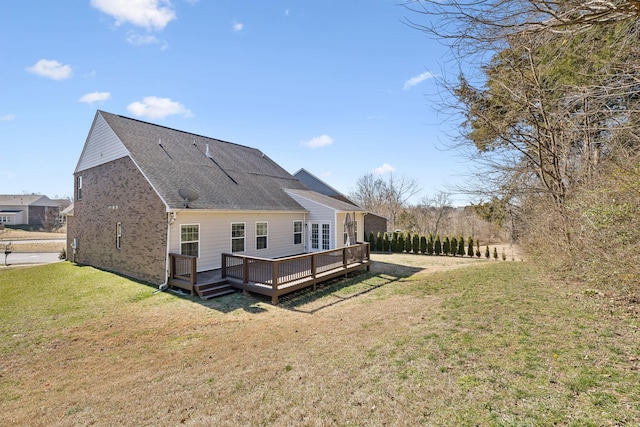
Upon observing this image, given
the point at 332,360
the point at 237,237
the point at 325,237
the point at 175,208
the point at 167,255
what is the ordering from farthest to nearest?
the point at 325,237, the point at 237,237, the point at 167,255, the point at 175,208, the point at 332,360

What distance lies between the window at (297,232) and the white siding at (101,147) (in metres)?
8.47

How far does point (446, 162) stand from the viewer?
1099cm

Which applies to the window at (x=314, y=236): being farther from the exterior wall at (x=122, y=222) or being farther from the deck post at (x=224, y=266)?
the exterior wall at (x=122, y=222)

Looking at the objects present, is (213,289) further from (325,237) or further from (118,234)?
(325,237)

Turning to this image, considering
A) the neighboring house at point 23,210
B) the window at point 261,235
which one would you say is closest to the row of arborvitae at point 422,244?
the window at point 261,235

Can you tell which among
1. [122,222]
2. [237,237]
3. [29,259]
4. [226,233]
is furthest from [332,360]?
[29,259]

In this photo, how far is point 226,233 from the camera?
1221cm

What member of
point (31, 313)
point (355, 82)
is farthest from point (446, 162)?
point (31, 313)

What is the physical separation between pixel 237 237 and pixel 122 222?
17.1 ft

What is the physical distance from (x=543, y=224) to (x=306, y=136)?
1582 centimetres

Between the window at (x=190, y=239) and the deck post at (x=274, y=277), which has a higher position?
the window at (x=190, y=239)

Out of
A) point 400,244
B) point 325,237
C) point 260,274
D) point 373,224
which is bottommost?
point 260,274

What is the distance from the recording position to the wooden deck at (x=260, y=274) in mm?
9227

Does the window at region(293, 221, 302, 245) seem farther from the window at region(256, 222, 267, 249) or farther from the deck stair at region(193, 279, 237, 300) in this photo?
the deck stair at region(193, 279, 237, 300)
